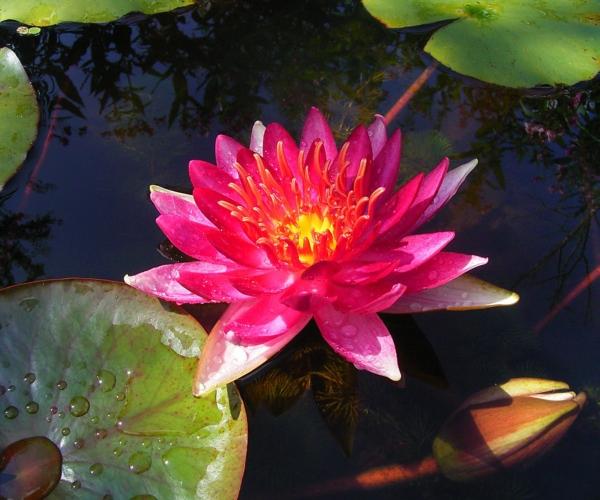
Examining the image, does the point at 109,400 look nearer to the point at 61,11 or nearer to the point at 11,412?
the point at 11,412

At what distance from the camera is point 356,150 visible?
2.14 meters

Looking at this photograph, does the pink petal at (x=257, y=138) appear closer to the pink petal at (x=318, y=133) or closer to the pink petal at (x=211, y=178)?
the pink petal at (x=318, y=133)

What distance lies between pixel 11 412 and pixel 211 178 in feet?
3.26

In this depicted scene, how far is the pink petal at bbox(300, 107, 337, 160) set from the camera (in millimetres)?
2258

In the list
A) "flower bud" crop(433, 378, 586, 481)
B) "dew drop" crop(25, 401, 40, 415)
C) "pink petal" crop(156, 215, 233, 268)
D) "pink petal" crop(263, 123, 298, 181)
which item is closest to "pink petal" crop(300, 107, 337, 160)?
"pink petal" crop(263, 123, 298, 181)

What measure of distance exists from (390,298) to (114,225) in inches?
59.0

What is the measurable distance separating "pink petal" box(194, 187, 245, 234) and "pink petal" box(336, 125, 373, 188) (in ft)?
1.44

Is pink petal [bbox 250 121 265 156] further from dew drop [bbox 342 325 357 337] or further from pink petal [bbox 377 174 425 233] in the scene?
dew drop [bbox 342 325 357 337]

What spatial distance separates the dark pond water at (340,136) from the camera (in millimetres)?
2090

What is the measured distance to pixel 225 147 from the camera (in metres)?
2.28

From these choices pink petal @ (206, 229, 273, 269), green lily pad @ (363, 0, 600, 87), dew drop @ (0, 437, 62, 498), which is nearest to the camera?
dew drop @ (0, 437, 62, 498)

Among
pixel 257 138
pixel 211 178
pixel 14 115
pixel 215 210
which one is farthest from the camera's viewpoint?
pixel 14 115

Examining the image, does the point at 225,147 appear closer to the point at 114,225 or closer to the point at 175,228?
the point at 175,228

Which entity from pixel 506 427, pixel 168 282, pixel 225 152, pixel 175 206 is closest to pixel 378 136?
pixel 225 152
